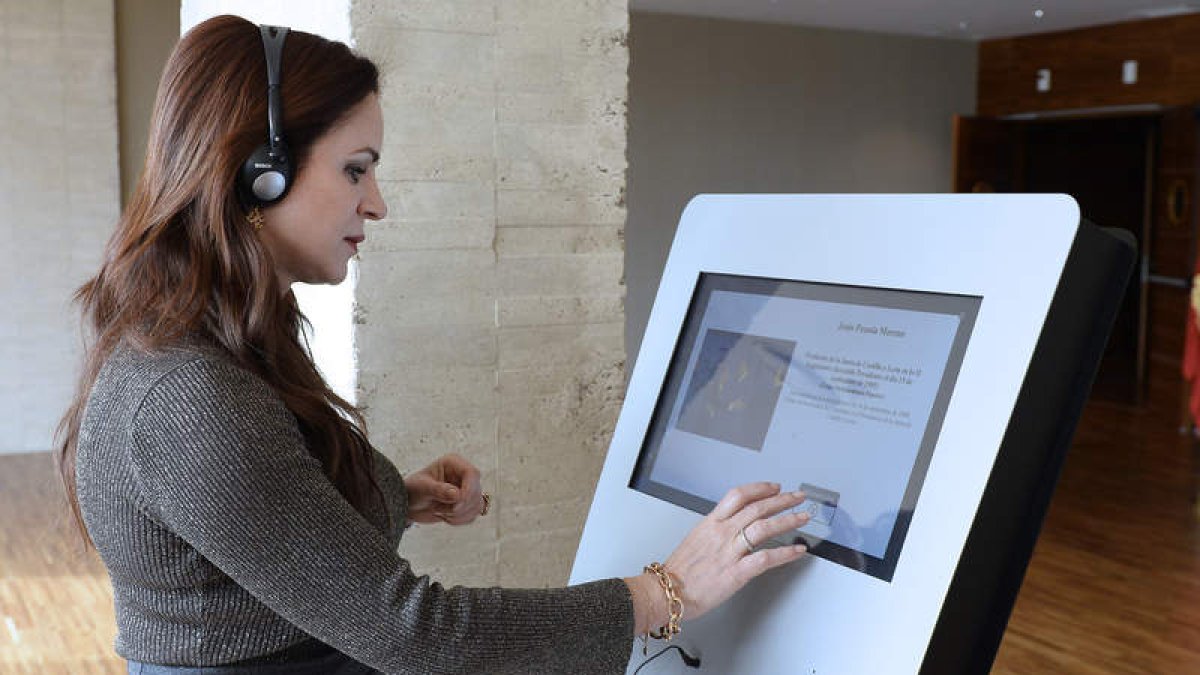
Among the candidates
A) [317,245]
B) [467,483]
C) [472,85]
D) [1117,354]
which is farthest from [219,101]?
[1117,354]

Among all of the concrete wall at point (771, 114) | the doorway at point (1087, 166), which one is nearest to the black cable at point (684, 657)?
the concrete wall at point (771, 114)

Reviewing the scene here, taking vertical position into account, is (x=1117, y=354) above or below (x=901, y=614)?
below

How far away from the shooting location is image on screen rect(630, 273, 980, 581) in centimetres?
112

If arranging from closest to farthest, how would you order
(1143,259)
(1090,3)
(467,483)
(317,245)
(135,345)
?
(135,345) → (317,245) → (467,483) → (1090,3) → (1143,259)

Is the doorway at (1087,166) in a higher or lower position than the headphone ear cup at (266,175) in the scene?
higher

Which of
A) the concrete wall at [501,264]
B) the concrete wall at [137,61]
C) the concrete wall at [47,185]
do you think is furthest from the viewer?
the concrete wall at [137,61]

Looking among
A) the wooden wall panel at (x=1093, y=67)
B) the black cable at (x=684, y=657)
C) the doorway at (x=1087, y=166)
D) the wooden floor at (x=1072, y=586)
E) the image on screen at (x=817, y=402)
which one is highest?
the wooden wall panel at (x=1093, y=67)

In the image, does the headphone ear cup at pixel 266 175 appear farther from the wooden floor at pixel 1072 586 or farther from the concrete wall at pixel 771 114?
the concrete wall at pixel 771 114

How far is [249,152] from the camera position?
122cm

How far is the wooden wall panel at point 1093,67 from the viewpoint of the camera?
955cm

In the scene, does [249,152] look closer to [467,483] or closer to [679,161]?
[467,483]

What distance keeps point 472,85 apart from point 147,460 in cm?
→ 135

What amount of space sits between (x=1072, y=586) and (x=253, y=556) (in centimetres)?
460

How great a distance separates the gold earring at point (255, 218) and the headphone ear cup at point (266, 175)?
0.01 metres
